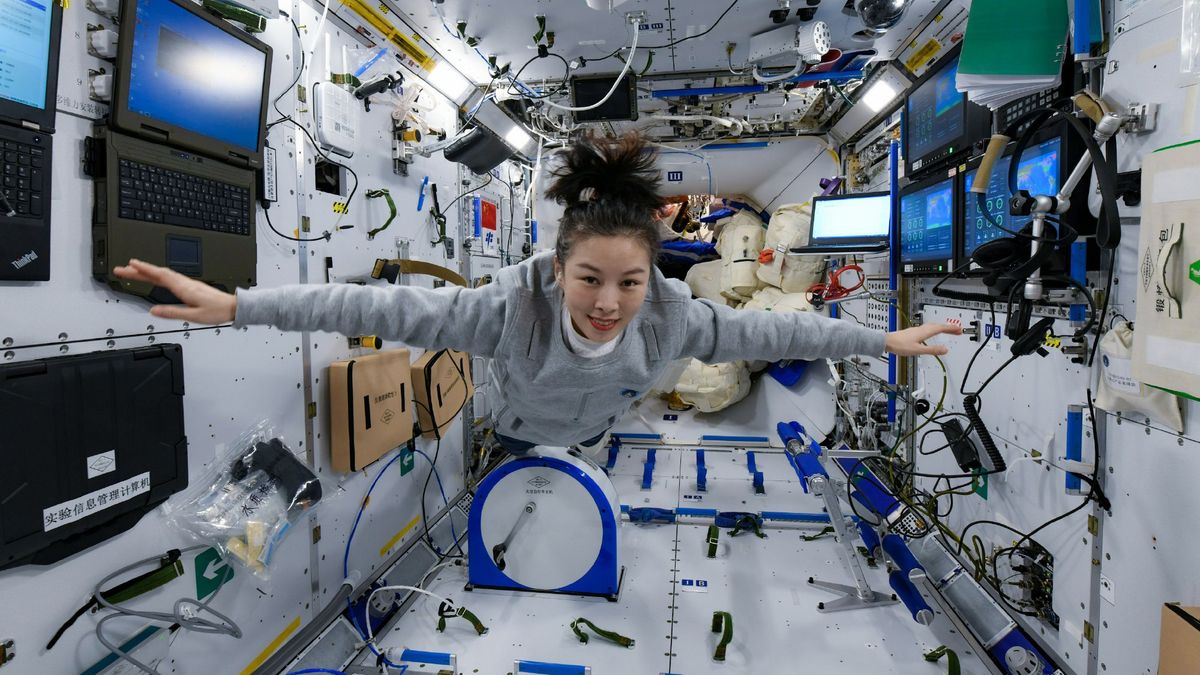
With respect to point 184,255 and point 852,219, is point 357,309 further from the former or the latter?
point 852,219

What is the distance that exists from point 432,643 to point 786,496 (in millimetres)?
2679

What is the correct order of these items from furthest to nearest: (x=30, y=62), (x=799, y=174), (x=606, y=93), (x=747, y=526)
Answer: (x=799, y=174) → (x=606, y=93) → (x=747, y=526) → (x=30, y=62)

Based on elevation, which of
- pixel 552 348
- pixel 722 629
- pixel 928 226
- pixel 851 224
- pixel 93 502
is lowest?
pixel 722 629

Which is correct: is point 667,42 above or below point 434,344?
above

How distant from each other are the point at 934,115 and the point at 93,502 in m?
3.99

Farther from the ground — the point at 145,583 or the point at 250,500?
the point at 250,500

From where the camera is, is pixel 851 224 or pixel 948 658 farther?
pixel 851 224

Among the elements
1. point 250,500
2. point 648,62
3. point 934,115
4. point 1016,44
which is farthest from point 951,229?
point 250,500

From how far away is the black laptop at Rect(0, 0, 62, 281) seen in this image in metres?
1.40

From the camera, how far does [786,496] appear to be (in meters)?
4.19

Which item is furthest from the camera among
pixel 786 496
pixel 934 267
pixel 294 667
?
pixel 786 496

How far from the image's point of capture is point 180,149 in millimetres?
1903

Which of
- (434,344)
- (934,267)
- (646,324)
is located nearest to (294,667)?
(434,344)

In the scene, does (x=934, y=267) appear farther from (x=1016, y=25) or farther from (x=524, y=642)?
(x=524, y=642)
